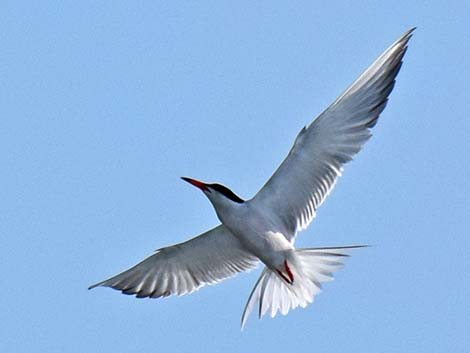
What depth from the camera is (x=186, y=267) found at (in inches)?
642

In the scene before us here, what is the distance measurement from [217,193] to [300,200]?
29.0 inches

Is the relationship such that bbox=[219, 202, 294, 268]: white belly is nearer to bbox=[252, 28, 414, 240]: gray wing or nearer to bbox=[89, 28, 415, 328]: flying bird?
bbox=[89, 28, 415, 328]: flying bird

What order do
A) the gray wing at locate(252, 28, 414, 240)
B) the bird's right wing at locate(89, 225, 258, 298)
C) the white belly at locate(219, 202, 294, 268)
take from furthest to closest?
the bird's right wing at locate(89, 225, 258, 298), the white belly at locate(219, 202, 294, 268), the gray wing at locate(252, 28, 414, 240)

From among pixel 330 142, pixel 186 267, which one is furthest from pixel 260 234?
pixel 186 267

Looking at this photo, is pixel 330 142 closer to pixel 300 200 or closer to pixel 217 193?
pixel 300 200

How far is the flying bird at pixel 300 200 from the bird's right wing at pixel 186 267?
0.08 m

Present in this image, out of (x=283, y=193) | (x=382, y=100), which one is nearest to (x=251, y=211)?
(x=283, y=193)

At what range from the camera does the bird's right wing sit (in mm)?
16125

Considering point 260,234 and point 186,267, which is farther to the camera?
point 186,267

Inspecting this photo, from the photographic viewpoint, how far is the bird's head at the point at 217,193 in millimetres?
15547

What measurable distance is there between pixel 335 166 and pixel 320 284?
106 cm

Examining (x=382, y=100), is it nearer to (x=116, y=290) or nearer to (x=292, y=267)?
(x=292, y=267)

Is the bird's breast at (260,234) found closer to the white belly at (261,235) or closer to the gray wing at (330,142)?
the white belly at (261,235)

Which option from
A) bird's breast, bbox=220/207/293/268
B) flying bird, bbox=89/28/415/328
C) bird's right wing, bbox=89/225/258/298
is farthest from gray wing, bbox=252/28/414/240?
bird's right wing, bbox=89/225/258/298
